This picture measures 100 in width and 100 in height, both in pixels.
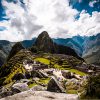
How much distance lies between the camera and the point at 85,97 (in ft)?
119

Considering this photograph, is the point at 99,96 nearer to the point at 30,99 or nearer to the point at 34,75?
the point at 30,99

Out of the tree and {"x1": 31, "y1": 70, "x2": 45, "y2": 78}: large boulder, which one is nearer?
the tree

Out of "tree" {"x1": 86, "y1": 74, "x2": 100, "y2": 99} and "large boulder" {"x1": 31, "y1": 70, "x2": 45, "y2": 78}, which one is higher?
"tree" {"x1": 86, "y1": 74, "x2": 100, "y2": 99}

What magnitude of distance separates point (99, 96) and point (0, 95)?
102 ft

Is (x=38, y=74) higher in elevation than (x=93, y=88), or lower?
lower

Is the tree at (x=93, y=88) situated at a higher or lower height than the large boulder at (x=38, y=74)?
higher

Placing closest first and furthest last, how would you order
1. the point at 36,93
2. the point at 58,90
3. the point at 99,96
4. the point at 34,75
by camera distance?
1. the point at 99,96
2. the point at 36,93
3. the point at 58,90
4. the point at 34,75

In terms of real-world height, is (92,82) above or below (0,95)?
above

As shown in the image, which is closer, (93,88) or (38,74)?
(93,88)

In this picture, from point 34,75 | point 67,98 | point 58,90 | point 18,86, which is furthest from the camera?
point 34,75

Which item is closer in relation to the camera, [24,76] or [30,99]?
[30,99]

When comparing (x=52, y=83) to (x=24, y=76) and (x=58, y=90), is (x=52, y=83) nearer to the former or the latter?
(x=58, y=90)

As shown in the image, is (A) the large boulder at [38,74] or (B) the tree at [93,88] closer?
(B) the tree at [93,88]

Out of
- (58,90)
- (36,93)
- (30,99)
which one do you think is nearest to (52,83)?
A: (58,90)
